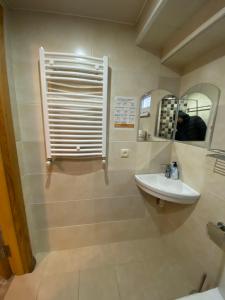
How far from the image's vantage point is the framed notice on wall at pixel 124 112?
1.39 m

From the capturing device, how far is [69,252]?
63.0 inches

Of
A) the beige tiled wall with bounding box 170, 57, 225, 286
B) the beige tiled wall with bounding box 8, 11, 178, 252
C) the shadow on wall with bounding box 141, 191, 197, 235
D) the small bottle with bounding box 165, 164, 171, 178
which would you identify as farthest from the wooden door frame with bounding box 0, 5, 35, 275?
the beige tiled wall with bounding box 170, 57, 225, 286

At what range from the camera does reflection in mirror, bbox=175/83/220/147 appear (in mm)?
1188

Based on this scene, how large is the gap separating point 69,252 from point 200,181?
1.58 metres

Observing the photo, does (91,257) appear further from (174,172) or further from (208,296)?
(174,172)

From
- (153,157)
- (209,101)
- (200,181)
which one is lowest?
(200,181)

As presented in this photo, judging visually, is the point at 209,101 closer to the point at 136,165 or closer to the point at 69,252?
the point at 136,165

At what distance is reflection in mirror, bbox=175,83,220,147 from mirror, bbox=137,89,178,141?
8 centimetres

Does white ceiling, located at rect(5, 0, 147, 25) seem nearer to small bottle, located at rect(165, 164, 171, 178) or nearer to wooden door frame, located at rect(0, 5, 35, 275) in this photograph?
wooden door frame, located at rect(0, 5, 35, 275)

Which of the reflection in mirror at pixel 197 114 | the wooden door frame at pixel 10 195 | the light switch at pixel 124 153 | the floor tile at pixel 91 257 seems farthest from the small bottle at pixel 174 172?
the wooden door frame at pixel 10 195

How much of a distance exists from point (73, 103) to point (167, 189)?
1160 mm

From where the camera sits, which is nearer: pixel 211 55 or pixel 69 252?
pixel 211 55

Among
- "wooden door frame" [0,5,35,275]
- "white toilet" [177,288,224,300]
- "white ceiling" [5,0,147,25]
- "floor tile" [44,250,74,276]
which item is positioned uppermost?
"white ceiling" [5,0,147,25]

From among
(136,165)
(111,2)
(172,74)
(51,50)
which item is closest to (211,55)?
(172,74)
